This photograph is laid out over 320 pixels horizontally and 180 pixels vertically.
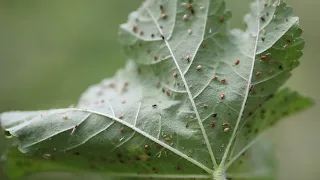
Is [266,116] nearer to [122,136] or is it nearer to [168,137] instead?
[168,137]

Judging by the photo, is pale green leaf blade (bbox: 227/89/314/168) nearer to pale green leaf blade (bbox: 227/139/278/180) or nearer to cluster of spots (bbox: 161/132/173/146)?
cluster of spots (bbox: 161/132/173/146)

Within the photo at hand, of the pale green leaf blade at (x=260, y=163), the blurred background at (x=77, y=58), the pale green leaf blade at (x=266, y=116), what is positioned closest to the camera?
the pale green leaf blade at (x=266, y=116)

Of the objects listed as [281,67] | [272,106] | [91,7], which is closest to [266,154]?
[272,106]

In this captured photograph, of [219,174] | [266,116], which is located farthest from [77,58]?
[219,174]

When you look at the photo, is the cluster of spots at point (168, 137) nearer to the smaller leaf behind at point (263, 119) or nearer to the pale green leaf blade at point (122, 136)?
the pale green leaf blade at point (122, 136)

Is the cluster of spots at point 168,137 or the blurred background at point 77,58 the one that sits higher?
the blurred background at point 77,58

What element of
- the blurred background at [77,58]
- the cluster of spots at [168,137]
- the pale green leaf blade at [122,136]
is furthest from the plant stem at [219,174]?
the blurred background at [77,58]

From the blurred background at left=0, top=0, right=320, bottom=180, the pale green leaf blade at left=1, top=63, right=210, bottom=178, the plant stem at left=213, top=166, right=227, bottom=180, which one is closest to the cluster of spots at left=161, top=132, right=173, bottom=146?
the pale green leaf blade at left=1, top=63, right=210, bottom=178

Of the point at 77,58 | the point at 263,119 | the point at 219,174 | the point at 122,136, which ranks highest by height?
the point at 77,58
